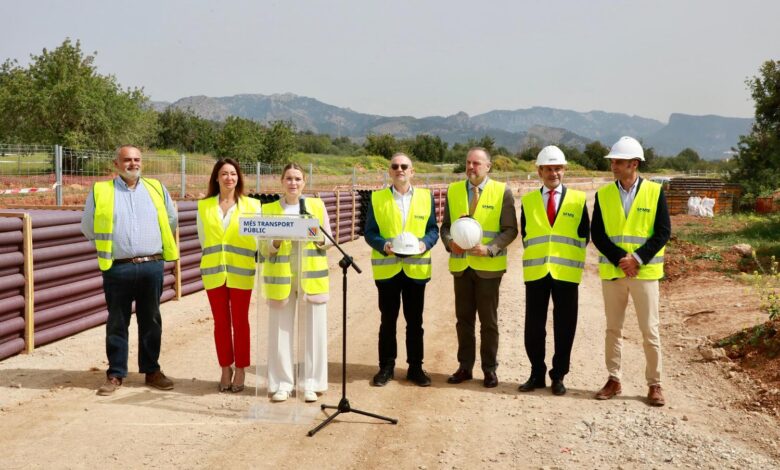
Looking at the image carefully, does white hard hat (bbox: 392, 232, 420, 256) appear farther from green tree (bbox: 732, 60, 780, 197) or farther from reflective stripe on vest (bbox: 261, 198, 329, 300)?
green tree (bbox: 732, 60, 780, 197)

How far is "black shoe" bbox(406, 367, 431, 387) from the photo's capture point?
675cm

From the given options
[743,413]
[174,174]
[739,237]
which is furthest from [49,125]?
[743,413]

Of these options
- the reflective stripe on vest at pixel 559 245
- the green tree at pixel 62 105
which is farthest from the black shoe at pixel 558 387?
the green tree at pixel 62 105

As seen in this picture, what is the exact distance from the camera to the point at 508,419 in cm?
581

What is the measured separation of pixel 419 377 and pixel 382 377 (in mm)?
340

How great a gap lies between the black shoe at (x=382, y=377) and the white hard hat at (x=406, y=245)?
3.72ft

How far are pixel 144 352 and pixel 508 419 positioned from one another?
3227mm

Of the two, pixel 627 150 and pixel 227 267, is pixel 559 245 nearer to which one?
pixel 627 150

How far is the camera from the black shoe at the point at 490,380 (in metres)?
6.69

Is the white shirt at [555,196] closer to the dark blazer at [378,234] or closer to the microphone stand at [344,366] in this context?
the dark blazer at [378,234]

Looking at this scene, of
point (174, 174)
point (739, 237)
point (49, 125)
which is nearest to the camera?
point (739, 237)

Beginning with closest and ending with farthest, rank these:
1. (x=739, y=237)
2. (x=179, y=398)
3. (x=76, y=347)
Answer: (x=179, y=398) < (x=76, y=347) < (x=739, y=237)

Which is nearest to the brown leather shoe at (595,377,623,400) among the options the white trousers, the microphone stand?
the microphone stand

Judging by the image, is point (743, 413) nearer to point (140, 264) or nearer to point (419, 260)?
point (419, 260)
